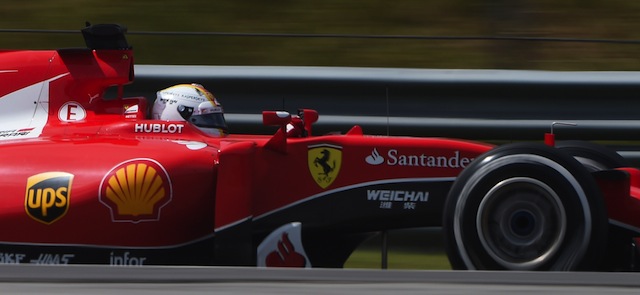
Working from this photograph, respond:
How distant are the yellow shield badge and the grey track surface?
130 cm

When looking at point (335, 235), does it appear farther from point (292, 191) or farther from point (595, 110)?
point (595, 110)

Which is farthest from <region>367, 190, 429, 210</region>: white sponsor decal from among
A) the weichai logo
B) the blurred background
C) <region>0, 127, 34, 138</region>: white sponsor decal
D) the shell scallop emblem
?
the blurred background

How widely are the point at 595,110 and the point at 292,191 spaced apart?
277 centimetres

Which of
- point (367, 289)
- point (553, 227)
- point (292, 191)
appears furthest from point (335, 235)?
point (367, 289)

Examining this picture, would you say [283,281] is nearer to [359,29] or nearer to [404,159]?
[404,159]

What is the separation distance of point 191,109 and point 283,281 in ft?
7.48

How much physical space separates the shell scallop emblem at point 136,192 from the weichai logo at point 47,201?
0.60ft

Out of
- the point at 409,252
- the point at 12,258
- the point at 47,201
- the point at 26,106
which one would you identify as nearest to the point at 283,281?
the point at 47,201

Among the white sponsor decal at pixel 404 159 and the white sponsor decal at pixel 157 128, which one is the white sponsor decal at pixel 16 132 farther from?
the white sponsor decal at pixel 404 159

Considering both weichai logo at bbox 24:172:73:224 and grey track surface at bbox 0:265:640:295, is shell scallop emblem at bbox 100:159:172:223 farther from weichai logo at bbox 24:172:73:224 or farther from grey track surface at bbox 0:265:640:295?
grey track surface at bbox 0:265:640:295

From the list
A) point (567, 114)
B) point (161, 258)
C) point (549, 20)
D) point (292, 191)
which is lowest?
point (161, 258)

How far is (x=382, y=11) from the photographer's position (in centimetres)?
987

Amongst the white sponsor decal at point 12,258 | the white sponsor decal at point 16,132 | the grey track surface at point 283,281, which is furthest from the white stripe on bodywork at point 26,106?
the grey track surface at point 283,281

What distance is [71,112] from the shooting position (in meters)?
5.53
